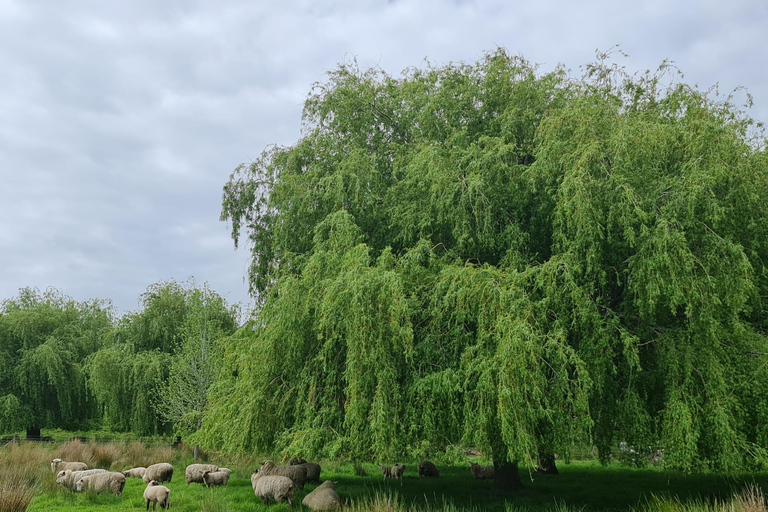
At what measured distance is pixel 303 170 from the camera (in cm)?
1669

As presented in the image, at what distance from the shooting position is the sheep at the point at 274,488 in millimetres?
12414

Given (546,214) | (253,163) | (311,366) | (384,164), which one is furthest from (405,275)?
(253,163)

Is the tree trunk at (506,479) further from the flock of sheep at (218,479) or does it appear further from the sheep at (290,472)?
the sheep at (290,472)

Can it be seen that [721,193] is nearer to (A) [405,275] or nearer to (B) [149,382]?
(A) [405,275]

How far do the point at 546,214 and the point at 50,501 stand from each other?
13.4 meters

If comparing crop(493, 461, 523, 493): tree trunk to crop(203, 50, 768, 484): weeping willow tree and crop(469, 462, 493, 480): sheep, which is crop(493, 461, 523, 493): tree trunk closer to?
crop(203, 50, 768, 484): weeping willow tree

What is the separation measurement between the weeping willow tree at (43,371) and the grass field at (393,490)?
9.79 m

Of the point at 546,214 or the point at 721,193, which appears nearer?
the point at 721,193

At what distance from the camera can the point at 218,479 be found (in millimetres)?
15289

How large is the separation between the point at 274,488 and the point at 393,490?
324 cm

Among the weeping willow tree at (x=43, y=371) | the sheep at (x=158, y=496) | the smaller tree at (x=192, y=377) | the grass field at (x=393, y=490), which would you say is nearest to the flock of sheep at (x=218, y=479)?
the sheep at (x=158, y=496)

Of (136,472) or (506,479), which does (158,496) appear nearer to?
(136,472)

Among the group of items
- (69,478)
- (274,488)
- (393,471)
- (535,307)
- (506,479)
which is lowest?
(393,471)

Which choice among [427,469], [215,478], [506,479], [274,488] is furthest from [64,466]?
[506,479]
